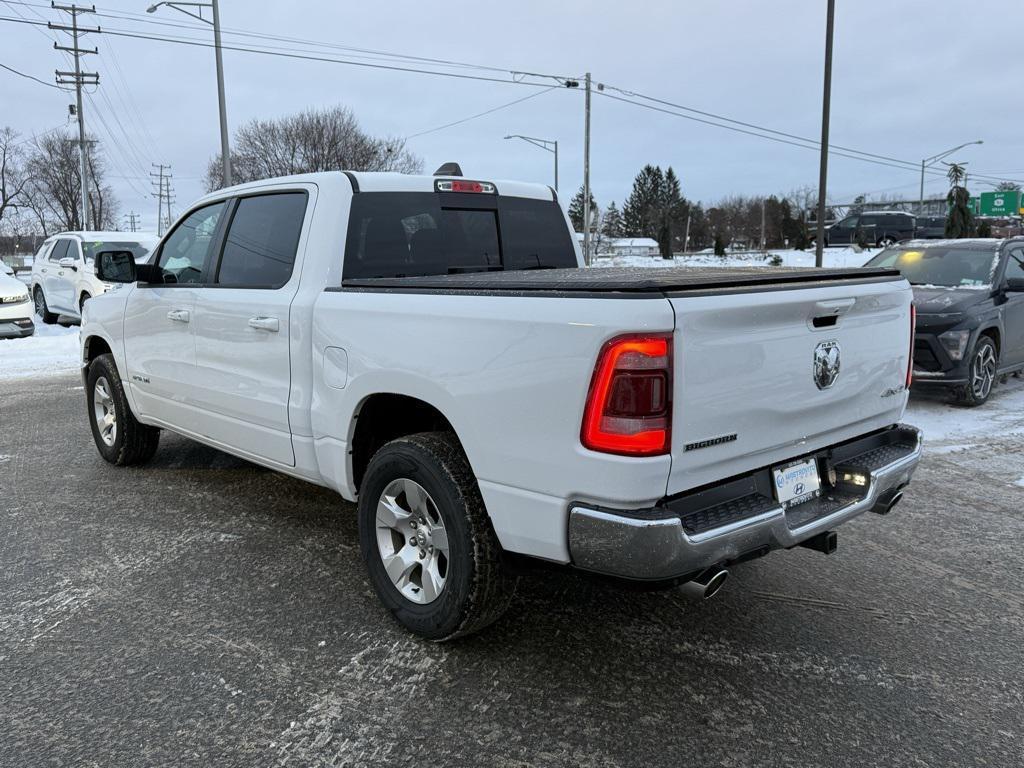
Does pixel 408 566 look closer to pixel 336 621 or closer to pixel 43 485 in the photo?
pixel 336 621

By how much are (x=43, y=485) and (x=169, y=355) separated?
1.51 meters

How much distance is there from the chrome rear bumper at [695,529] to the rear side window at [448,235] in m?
1.89

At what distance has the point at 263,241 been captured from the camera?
4.23 meters

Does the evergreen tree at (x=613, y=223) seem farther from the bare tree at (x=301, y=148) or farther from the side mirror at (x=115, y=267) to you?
the side mirror at (x=115, y=267)

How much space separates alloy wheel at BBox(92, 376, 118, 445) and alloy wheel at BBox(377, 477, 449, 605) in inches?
130

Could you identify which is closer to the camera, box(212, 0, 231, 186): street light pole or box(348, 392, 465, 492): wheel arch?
box(348, 392, 465, 492): wheel arch

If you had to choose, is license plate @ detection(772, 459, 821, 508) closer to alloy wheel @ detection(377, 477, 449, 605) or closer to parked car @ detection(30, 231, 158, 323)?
alloy wheel @ detection(377, 477, 449, 605)

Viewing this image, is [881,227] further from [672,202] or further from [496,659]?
[672,202]

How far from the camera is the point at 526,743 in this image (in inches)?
103

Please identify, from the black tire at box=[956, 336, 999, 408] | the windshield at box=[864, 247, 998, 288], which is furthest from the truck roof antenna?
the black tire at box=[956, 336, 999, 408]

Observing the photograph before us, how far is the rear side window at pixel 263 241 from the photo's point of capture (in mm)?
4023

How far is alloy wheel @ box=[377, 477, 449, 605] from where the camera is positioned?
3.17 meters

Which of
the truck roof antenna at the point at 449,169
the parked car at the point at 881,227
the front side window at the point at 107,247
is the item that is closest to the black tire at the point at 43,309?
the front side window at the point at 107,247

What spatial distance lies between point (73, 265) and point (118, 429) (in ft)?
36.2
